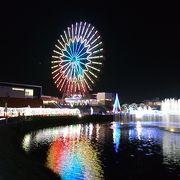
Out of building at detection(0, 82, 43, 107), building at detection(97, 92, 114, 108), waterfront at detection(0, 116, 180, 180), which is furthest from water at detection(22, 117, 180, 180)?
building at detection(97, 92, 114, 108)

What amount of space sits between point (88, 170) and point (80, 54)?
190 ft

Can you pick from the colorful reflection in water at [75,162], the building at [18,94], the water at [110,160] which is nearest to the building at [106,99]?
the building at [18,94]

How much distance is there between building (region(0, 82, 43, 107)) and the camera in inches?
3324

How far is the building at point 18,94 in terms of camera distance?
84438 mm

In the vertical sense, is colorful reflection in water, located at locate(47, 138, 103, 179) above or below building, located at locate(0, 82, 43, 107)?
below

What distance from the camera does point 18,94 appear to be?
317 feet

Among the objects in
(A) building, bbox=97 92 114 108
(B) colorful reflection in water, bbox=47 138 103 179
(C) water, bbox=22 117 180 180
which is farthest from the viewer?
(A) building, bbox=97 92 114 108

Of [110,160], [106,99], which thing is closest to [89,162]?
[110,160]

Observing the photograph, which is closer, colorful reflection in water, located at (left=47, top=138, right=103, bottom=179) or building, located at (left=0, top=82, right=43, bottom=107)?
colorful reflection in water, located at (left=47, top=138, right=103, bottom=179)

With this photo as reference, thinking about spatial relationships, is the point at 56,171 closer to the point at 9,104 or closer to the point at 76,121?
the point at 9,104

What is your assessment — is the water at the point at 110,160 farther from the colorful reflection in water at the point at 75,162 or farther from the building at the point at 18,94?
the building at the point at 18,94

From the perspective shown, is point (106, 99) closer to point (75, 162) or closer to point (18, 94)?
point (18, 94)

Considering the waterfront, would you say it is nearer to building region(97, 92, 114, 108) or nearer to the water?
the water

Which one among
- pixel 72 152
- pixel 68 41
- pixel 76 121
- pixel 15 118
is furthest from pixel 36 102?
pixel 72 152
